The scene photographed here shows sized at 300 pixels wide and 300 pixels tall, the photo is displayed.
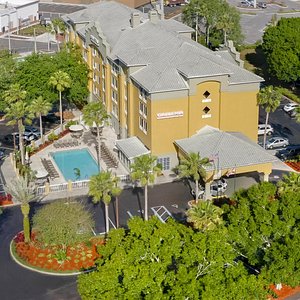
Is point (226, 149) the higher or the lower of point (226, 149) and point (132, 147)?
the higher

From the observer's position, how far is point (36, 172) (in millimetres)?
70688

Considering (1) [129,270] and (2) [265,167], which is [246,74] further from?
(1) [129,270]

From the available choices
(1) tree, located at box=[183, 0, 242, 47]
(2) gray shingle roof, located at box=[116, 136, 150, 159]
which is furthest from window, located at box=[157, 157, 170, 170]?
(1) tree, located at box=[183, 0, 242, 47]

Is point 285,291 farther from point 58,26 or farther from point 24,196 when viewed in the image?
point 58,26

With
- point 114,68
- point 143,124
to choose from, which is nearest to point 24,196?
point 143,124

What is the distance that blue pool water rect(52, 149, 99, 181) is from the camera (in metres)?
74.8

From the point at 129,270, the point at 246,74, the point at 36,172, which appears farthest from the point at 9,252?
the point at 246,74

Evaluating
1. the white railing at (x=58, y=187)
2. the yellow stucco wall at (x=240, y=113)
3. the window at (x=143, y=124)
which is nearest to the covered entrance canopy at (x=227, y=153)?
the yellow stucco wall at (x=240, y=113)

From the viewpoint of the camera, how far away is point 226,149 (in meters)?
68.1

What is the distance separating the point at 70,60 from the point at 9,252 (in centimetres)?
3996

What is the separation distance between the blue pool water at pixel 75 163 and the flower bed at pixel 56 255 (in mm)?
16470

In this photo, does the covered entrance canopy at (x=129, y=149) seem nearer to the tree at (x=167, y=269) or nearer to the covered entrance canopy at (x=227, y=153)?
the covered entrance canopy at (x=227, y=153)

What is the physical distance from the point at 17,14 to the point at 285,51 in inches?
2985

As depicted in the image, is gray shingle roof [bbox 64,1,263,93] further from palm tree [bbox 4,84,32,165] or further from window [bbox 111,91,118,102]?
palm tree [bbox 4,84,32,165]
